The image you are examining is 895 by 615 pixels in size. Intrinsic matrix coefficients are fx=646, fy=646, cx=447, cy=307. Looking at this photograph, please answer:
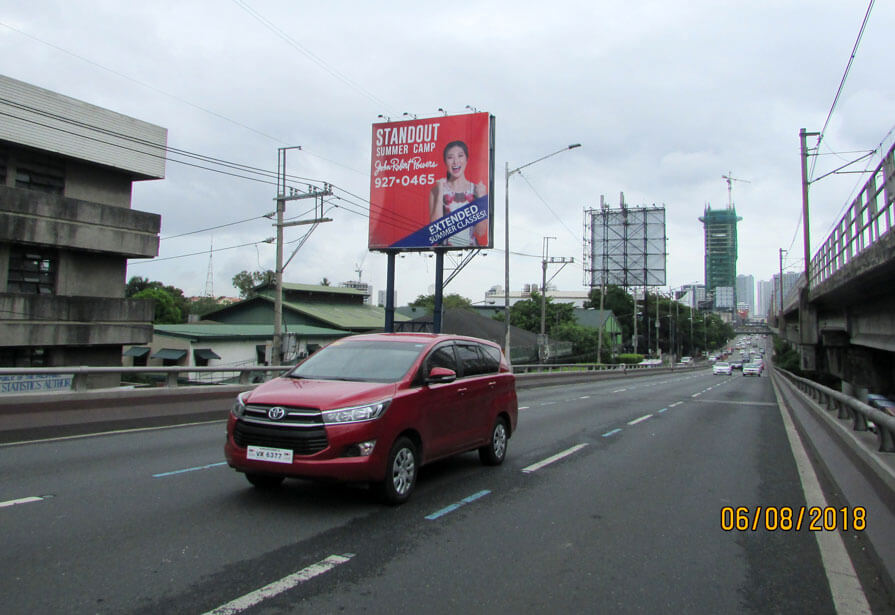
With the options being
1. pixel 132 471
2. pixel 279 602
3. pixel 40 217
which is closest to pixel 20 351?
pixel 40 217

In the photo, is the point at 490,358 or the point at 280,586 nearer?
the point at 280,586

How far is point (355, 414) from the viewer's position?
616 centimetres

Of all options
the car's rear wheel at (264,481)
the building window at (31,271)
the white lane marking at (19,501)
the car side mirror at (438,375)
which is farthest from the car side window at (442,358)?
the building window at (31,271)

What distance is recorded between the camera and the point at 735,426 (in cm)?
1548

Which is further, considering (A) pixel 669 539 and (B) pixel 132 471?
(B) pixel 132 471

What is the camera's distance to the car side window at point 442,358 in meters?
7.50

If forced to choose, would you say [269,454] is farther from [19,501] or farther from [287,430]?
[19,501]

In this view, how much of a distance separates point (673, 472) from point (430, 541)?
15.9ft

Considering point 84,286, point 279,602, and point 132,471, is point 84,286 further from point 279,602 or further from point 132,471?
point 279,602

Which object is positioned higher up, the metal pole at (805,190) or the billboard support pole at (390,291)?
the metal pole at (805,190)

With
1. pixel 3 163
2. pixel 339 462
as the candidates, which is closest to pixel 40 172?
pixel 3 163

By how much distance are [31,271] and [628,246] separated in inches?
2501

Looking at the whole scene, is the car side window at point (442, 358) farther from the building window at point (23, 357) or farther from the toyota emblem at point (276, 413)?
the building window at point (23, 357)

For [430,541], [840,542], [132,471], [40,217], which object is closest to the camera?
[430,541]
